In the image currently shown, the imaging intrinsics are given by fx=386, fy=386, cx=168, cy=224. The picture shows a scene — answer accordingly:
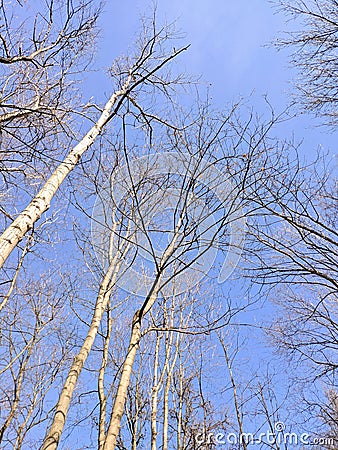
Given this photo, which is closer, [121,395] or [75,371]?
[121,395]

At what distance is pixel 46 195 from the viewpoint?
3.35 m

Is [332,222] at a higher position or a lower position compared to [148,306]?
higher

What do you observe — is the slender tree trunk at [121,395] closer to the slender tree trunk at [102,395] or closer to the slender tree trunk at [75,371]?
the slender tree trunk at [75,371]

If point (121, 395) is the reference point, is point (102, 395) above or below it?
above

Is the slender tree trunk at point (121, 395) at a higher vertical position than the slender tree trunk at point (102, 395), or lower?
lower

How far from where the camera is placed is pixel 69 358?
8.98m

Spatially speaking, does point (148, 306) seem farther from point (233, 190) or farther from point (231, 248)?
point (233, 190)

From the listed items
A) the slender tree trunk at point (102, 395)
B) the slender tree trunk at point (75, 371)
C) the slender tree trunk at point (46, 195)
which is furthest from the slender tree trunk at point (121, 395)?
the slender tree trunk at point (102, 395)

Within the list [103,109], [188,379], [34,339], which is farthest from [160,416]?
[103,109]

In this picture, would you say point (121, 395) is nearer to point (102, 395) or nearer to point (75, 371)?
point (75, 371)

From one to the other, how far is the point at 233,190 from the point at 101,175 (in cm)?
152

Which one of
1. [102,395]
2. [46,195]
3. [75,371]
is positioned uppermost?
[46,195]

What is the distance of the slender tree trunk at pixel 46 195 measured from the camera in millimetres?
2689

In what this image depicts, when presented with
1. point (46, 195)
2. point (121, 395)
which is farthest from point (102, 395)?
point (46, 195)
